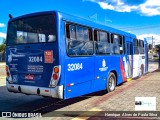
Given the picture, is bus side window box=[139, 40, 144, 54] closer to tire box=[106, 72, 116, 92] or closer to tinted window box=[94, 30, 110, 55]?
tire box=[106, 72, 116, 92]

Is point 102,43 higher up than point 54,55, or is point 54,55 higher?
point 102,43

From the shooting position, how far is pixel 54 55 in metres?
7.13

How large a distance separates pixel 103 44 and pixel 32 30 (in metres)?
3.20

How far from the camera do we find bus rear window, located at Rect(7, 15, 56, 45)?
739cm

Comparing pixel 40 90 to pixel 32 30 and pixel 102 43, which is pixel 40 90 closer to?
pixel 32 30

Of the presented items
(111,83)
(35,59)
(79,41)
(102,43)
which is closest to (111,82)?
(111,83)

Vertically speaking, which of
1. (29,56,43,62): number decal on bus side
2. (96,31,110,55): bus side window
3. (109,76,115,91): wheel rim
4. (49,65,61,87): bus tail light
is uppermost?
(96,31,110,55): bus side window

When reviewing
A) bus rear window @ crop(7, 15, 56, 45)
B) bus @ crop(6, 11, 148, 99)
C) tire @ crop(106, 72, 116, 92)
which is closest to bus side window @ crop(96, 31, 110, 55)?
bus @ crop(6, 11, 148, 99)

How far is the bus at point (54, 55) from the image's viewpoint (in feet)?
23.5

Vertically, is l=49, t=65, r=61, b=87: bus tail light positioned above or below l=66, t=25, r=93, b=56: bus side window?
below

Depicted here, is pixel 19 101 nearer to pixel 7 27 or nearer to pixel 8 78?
pixel 8 78

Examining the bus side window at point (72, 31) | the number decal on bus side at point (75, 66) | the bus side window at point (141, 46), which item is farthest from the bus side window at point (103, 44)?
the bus side window at point (141, 46)

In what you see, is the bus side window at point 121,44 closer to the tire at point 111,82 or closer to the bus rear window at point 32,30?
the tire at point 111,82

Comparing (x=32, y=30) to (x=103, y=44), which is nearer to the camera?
(x=32, y=30)
